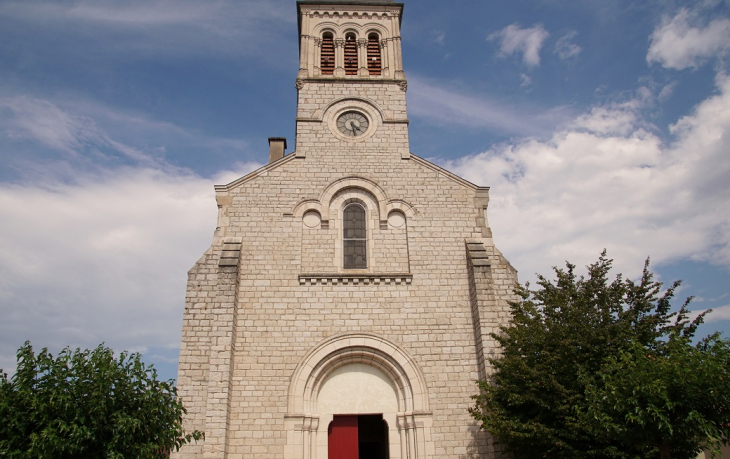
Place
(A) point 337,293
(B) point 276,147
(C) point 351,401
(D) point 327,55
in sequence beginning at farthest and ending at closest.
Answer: (B) point 276,147, (D) point 327,55, (A) point 337,293, (C) point 351,401

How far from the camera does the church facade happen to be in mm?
13914

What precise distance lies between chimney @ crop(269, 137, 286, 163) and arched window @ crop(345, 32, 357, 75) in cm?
345

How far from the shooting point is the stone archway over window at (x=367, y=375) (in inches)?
547

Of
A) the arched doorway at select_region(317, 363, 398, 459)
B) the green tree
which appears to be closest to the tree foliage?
the arched doorway at select_region(317, 363, 398, 459)

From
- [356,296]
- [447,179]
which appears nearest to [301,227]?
[356,296]

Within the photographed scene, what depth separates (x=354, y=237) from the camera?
16266mm

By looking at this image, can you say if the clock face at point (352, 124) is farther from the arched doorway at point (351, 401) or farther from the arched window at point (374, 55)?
the arched doorway at point (351, 401)

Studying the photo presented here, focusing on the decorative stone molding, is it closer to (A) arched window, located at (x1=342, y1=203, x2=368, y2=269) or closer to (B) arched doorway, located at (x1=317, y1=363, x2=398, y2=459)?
(A) arched window, located at (x1=342, y1=203, x2=368, y2=269)

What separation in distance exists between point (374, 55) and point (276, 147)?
15.7 ft

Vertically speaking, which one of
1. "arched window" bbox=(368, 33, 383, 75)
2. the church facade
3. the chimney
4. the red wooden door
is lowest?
the red wooden door

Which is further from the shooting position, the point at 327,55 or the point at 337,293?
the point at 327,55

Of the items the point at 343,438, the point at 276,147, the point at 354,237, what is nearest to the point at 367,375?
the point at 343,438

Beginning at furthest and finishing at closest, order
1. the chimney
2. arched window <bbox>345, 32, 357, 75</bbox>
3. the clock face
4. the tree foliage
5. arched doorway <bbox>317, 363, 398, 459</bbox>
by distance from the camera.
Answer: the chimney < arched window <bbox>345, 32, 357, 75</bbox> < the clock face < arched doorway <bbox>317, 363, 398, 459</bbox> < the tree foliage

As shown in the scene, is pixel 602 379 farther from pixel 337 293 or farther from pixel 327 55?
pixel 327 55
